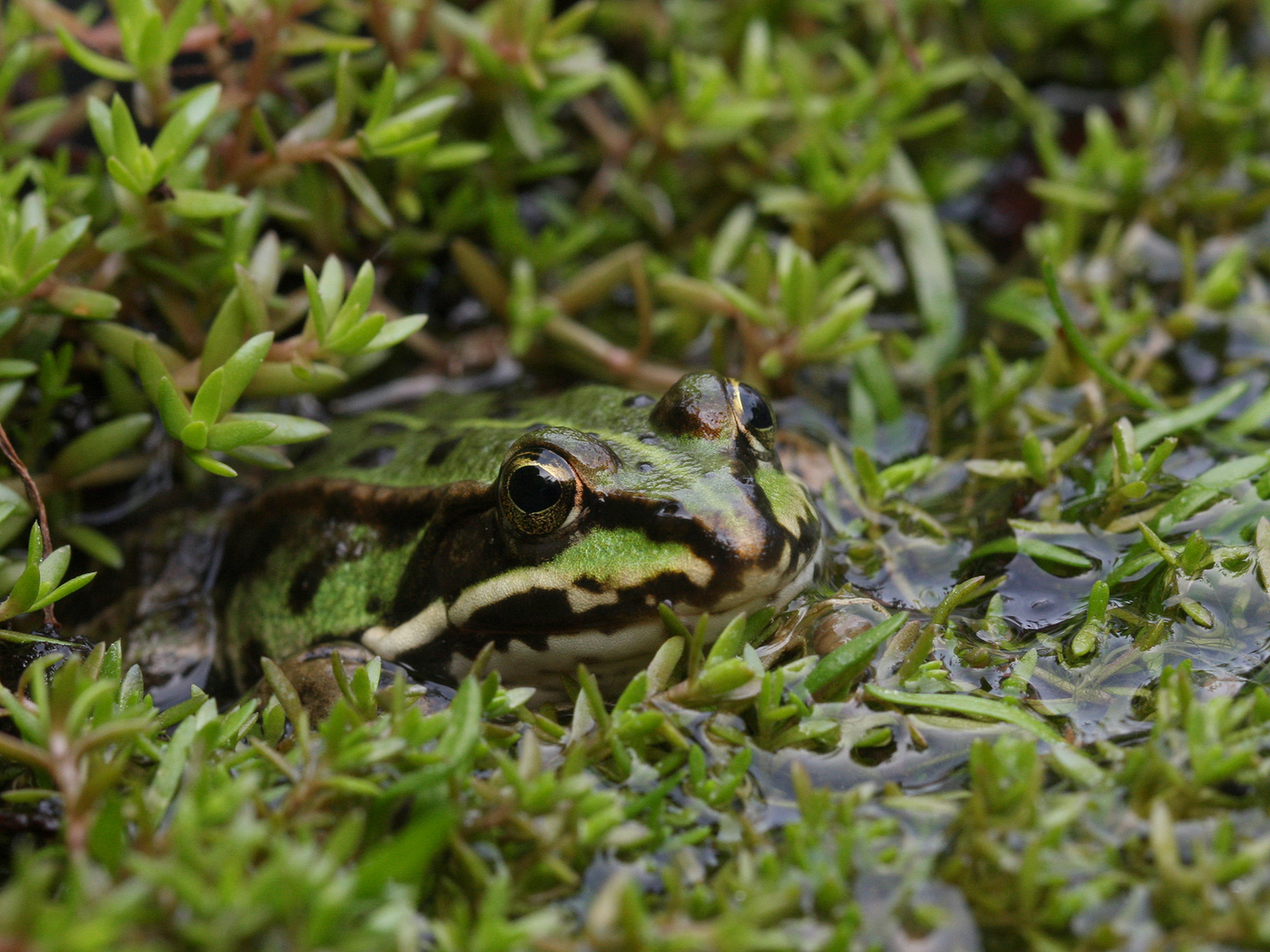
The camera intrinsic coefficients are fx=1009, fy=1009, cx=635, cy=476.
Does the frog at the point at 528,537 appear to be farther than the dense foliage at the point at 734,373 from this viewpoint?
Yes

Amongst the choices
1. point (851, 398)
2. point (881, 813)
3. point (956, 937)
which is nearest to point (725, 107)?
point (851, 398)

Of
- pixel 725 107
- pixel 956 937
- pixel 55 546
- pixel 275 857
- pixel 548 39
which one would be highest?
pixel 548 39

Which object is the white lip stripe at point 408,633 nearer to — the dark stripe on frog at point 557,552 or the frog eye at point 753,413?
the dark stripe on frog at point 557,552

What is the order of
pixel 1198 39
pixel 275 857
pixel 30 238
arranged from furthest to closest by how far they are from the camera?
pixel 1198 39, pixel 30 238, pixel 275 857

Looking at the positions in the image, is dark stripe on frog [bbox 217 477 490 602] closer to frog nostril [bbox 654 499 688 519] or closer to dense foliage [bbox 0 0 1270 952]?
dense foliage [bbox 0 0 1270 952]

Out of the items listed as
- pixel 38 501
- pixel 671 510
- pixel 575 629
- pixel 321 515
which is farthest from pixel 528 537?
pixel 38 501

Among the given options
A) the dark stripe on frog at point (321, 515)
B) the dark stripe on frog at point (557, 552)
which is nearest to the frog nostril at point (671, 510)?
the dark stripe on frog at point (557, 552)

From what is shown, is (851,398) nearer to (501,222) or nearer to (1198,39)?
(501,222)
